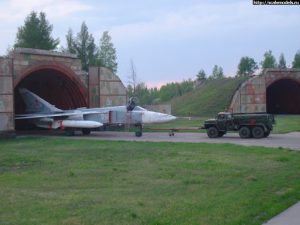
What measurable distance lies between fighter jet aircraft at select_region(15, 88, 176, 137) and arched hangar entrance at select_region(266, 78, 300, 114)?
32386mm

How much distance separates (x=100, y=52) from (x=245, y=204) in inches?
2623

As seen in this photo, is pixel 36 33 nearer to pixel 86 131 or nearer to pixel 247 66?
pixel 86 131

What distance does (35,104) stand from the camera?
34.5 meters

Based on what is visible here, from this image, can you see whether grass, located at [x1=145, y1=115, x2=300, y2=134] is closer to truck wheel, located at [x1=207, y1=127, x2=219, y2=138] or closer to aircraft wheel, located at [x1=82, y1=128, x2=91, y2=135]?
truck wheel, located at [x1=207, y1=127, x2=219, y2=138]

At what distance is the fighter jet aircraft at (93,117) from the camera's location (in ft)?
101

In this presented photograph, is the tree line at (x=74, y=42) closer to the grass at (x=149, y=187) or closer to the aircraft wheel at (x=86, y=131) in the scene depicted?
the aircraft wheel at (x=86, y=131)

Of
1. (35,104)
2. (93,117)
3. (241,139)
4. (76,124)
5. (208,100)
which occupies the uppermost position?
(208,100)

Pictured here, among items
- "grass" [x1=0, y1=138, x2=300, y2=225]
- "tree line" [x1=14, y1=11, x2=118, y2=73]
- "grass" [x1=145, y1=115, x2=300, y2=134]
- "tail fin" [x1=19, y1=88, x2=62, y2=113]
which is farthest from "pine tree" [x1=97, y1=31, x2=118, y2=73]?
"grass" [x1=0, y1=138, x2=300, y2=225]

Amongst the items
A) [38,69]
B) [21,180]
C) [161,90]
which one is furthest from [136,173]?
[161,90]

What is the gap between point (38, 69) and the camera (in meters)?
33.0

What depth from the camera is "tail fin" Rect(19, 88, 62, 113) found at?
34.0 m

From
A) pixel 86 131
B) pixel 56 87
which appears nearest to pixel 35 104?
pixel 86 131

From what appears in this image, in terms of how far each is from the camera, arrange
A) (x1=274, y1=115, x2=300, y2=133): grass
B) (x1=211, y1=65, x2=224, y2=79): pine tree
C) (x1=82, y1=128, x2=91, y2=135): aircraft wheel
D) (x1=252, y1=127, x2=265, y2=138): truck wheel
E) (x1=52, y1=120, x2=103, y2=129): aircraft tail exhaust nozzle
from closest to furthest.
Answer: (x1=252, y1=127, x2=265, y2=138): truck wheel → (x1=52, y1=120, x2=103, y2=129): aircraft tail exhaust nozzle → (x1=274, y1=115, x2=300, y2=133): grass → (x1=82, y1=128, x2=91, y2=135): aircraft wheel → (x1=211, y1=65, x2=224, y2=79): pine tree

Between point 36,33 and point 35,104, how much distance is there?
3429 centimetres
